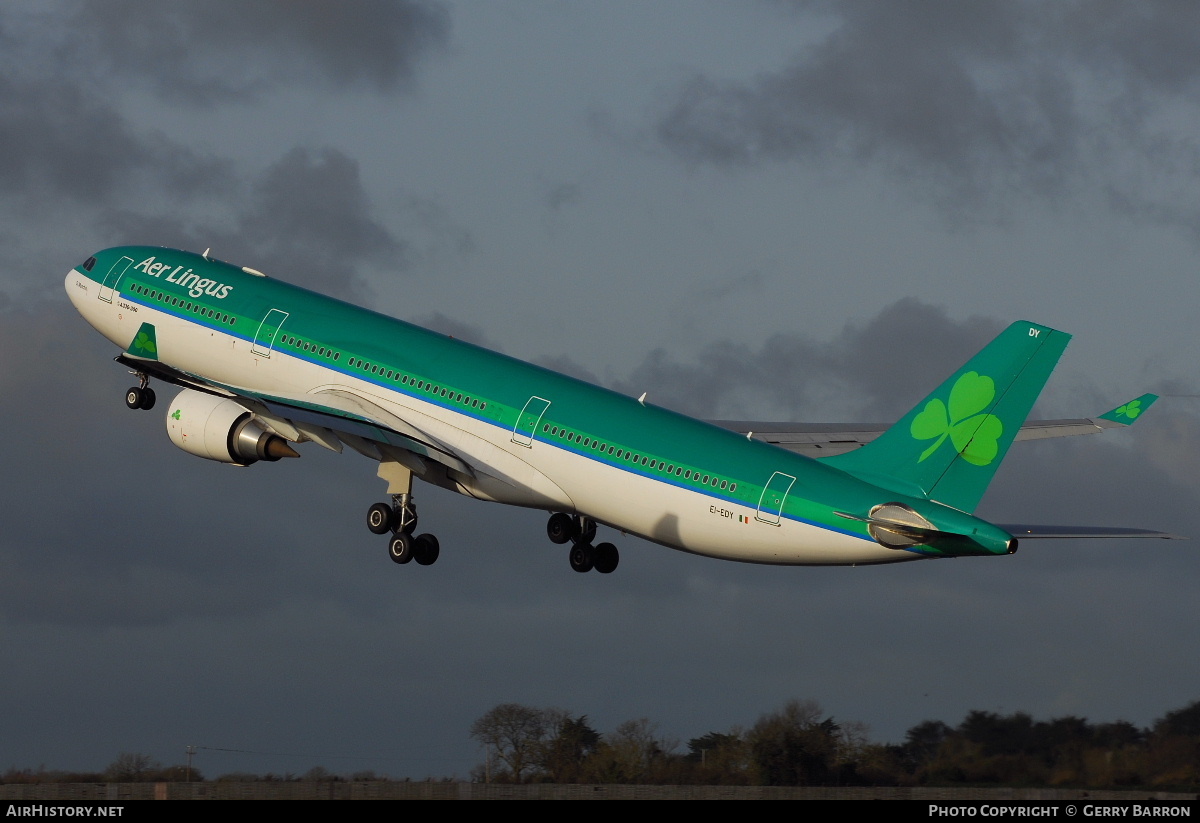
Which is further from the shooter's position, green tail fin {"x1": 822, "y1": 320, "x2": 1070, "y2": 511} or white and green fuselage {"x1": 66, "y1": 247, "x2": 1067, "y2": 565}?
white and green fuselage {"x1": 66, "y1": 247, "x2": 1067, "y2": 565}

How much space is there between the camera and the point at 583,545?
49.7 m

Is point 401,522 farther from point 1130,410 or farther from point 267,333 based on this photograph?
point 1130,410

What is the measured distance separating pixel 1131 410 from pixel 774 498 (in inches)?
329

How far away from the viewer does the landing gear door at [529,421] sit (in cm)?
4388

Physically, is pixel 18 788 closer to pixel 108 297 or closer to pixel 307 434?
pixel 307 434

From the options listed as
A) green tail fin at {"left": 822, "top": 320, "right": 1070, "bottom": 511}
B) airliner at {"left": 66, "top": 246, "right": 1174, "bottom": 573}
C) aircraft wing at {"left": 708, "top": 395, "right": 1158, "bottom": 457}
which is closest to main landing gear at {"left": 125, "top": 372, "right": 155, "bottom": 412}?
airliner at {"left": 66, "top": 246, "right": 1174, "bottom": 573}

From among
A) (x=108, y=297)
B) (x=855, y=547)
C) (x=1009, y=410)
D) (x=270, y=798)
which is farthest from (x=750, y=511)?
(x=108, y=297)

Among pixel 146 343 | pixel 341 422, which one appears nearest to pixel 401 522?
pixel 341 422

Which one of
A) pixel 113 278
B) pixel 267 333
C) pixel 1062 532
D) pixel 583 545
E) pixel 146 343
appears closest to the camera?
pixel 1062 532

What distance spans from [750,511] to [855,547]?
272 cm

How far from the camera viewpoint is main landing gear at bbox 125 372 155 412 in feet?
179

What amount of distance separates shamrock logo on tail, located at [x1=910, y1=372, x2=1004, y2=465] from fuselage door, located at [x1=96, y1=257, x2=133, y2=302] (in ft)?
88.1

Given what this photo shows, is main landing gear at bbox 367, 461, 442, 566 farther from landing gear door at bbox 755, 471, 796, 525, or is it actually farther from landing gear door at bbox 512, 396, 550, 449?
landing gear door at bbox 755, 471, 796, 525

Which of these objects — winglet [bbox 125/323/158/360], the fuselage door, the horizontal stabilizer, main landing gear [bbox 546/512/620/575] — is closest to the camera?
the horizontal stabilizer
